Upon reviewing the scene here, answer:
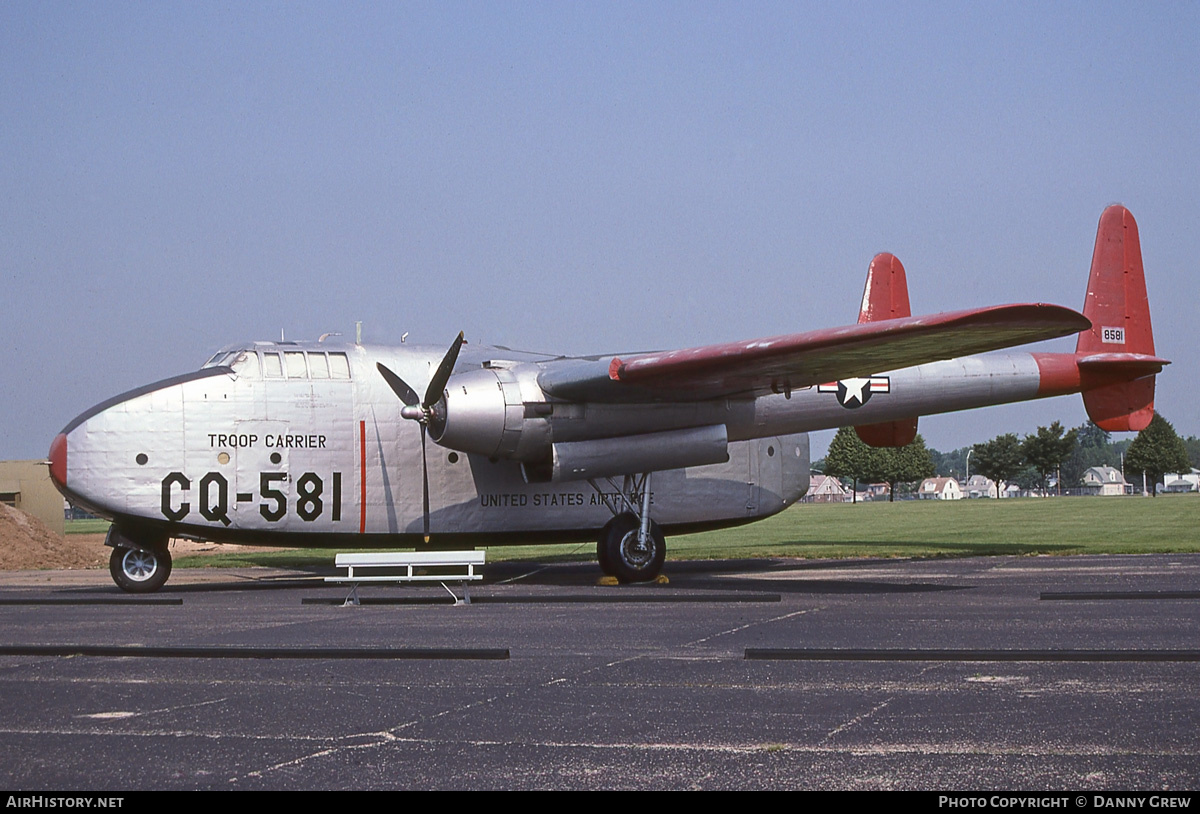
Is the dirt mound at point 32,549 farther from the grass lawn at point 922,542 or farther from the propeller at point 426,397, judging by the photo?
the propeller at point 426,397

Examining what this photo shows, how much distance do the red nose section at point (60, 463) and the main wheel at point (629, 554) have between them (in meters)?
8.48

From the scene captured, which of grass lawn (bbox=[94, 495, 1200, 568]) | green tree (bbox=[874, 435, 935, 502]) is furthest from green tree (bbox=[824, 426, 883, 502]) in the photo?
grass lawn (bbox=[94, 495, 1200, 568])

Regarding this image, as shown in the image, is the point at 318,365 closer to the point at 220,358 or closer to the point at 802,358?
the point at 220,358

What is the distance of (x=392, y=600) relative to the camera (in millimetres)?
15711

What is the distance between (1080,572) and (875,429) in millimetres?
5437

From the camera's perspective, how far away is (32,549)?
99.7 ft

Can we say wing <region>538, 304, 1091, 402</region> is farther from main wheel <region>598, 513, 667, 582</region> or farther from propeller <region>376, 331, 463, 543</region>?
main wheel <region>598, 513, 667, 582</region>

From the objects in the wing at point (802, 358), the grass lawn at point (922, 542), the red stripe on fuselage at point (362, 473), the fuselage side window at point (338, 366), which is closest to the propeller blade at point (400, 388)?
the fuselage side window at point (338, 366)

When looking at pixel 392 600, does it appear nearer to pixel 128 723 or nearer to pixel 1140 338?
pixel 128 723

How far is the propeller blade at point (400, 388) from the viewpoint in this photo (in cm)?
1806

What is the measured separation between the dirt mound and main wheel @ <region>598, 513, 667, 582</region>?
684 inches

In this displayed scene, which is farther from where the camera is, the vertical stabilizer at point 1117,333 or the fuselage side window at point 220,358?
the vertical stabilizer at point 1117,333

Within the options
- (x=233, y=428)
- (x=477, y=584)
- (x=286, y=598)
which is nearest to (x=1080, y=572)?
(x=477, y=584)

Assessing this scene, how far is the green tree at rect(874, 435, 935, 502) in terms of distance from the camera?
11662cm
